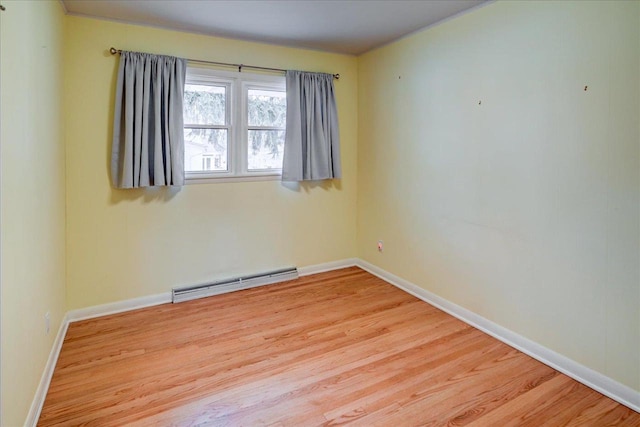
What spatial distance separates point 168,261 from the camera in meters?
3.50

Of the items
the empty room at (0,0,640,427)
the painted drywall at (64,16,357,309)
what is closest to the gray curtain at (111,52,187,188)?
the empty room at (0,0,640,427)

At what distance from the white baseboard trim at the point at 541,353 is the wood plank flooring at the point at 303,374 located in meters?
0.06

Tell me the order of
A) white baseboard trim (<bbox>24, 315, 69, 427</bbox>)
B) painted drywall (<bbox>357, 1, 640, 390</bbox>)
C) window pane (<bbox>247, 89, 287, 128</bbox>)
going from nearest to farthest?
1. white baseboard trim (<bbox>24, 315, 69, 427</bbox>)
2. painted drywall (<bbox>357, 1, 640, 390</bbox>)
3. window pane (<bbox>247, 89, 287, 128</bbox>)

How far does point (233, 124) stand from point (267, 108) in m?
0.43

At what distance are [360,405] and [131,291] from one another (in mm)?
2345

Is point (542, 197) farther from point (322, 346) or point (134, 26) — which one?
point (134, 26)

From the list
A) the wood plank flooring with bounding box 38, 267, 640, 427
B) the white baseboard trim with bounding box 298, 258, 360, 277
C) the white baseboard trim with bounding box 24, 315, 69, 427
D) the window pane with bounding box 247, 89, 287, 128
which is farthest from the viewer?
the white baseboard trim with bounding box 298, 258, 360, 277

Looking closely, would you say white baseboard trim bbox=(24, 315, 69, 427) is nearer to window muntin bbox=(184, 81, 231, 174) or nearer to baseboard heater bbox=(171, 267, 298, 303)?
baseboard heater bbox=(171, 267, 298, 303)

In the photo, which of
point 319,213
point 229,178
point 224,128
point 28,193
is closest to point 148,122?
point 224,128

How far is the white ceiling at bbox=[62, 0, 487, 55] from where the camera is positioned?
279 cm

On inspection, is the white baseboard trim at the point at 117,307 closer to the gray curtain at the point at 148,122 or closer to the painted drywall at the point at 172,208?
the painted drywall at the point at 172,208

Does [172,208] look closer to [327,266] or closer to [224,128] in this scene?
[224,128]

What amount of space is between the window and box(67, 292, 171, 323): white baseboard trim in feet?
3.82

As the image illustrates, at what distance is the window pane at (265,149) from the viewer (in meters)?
3.85
